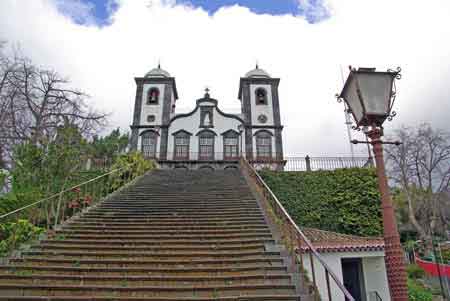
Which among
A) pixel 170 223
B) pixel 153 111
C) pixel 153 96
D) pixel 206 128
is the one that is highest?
pixel 153 96

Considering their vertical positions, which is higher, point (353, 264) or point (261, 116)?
point (261, 116)

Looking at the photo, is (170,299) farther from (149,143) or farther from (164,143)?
(149,143)

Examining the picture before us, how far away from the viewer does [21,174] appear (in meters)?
9.40

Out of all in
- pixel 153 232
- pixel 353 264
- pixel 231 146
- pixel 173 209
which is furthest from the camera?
pixel 231 146

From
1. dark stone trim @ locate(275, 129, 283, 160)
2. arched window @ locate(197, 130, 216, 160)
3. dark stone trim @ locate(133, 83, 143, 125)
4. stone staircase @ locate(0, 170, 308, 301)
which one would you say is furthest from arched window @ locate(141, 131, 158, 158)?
stone staircase @ locate(0, 170, 308, 301)

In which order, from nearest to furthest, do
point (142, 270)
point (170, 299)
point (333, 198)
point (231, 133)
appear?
point (170, 299) < point (142, 270) < point (333, 198) < point (231, 133)

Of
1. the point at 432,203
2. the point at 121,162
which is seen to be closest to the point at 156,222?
the point at 121,162

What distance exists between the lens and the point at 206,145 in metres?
27.7

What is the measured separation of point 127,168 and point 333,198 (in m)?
11.2

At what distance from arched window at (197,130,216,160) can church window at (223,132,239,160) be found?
119 centimetres

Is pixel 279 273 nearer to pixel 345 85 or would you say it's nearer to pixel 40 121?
pixel 345 85

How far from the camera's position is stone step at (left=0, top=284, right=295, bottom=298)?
4.89 meters

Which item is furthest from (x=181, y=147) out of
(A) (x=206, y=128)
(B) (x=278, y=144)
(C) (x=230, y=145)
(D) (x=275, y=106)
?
(D) (x=275, y=106)

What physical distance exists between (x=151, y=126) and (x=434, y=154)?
23.6 meters
